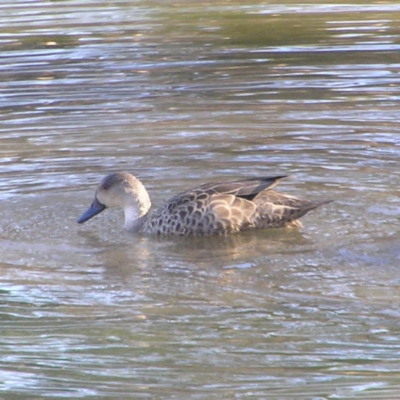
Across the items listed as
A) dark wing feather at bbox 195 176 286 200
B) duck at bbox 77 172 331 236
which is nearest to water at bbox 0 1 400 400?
duck at bbox 77 172 331 236

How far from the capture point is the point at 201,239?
838 cm

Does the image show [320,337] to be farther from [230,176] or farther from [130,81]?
[130,81]

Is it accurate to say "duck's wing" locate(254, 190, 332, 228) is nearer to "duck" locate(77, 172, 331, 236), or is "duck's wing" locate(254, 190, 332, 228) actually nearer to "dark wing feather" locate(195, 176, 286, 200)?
"duck" locate(77, 172, 331, 236)

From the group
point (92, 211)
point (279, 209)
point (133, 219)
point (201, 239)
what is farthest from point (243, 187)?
point (92, 211)

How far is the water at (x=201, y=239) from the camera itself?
561 cm

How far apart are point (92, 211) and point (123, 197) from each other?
0.97 ft

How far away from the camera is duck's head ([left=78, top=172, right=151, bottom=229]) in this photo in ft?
28.8

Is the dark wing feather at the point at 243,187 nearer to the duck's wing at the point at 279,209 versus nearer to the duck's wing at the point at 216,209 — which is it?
the duck's wing at the point at 216,209

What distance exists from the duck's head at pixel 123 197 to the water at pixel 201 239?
0.65 ft

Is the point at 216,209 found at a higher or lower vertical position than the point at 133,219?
higher

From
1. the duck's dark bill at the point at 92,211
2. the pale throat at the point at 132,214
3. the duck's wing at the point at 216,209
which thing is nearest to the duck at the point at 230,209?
the duck's wing at the point at 216,209

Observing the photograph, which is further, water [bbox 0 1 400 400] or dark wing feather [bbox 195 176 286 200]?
dark wing feather [bbox 195 176 286 200]

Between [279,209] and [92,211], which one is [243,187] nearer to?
[279,209]

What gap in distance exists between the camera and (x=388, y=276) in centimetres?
699
